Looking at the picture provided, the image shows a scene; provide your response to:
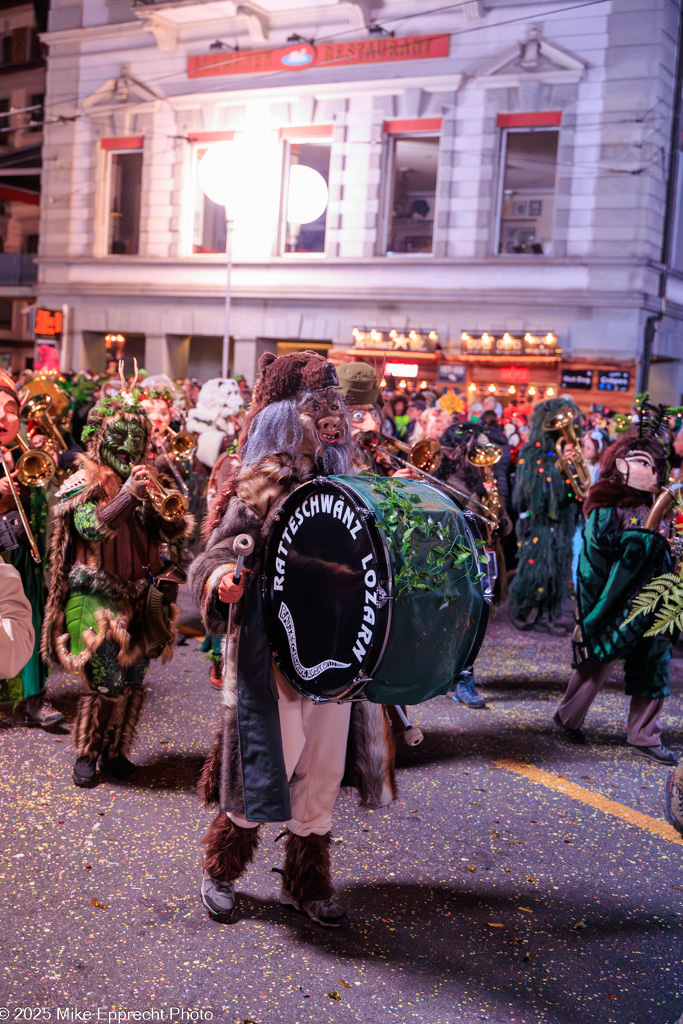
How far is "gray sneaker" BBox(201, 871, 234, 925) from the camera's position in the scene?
343 cm

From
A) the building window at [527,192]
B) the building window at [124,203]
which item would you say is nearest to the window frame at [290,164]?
the building window at [527,192]

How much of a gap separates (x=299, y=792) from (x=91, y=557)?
1.74m

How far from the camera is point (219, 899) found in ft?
11.3

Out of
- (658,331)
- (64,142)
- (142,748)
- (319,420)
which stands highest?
(64,142)

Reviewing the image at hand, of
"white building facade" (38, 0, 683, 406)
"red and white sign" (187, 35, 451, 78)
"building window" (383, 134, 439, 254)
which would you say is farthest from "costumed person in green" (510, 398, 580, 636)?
"red and white sign" (187, 35, 451, 78)

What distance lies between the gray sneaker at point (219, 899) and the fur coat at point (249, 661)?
0.29 meters

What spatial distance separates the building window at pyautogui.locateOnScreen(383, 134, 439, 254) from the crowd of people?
12867 mm

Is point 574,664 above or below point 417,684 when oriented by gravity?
below

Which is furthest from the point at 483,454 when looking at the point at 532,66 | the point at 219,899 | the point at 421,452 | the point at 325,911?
the point at 532,66

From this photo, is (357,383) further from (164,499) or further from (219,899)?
(219,899)

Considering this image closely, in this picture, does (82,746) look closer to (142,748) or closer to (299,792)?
(142,748)

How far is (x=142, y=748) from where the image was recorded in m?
5.20

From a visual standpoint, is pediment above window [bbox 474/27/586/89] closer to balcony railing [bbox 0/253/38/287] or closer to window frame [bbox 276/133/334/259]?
window frame [bbox 276/133/334/259]

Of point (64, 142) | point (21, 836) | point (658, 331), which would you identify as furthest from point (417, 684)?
point (64, 142)
